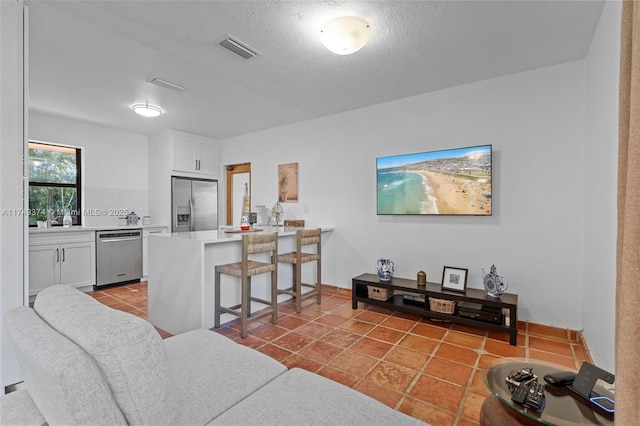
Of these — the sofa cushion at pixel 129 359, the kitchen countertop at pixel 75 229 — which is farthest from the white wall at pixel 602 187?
the kitchen countertop at pixel 75 229

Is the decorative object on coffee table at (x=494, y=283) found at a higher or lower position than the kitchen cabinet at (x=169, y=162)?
lower

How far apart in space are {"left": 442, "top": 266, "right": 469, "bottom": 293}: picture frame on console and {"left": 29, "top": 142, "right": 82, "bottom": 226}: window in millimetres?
5392

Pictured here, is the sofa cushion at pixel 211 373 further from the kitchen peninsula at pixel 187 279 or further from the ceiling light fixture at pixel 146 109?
the ceiling light fixture at pixel 146 109

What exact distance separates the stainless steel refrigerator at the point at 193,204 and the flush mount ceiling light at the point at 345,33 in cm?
401

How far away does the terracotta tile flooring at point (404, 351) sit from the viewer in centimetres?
186

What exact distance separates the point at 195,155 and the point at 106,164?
1.38 meters

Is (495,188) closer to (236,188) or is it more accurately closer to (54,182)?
(236,188)

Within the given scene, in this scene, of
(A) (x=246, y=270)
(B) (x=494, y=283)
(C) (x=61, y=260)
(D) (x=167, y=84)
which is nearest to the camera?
(A) (x=246, y=270)

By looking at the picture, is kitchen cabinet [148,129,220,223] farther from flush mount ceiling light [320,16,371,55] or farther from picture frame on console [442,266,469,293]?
picture frame on console [442,266,469,293]

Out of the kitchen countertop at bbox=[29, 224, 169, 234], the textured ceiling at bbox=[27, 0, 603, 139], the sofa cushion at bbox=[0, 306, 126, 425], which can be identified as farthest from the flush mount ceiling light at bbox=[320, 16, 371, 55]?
the kitchen countertop at bbox=[29, 224, 169, 234]

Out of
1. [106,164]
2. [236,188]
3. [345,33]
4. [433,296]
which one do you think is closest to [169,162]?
[106,164]

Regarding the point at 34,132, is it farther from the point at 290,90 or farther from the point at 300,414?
the point at 300,414

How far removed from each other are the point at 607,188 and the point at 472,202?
121 cm

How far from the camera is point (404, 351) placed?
8.07 feet
